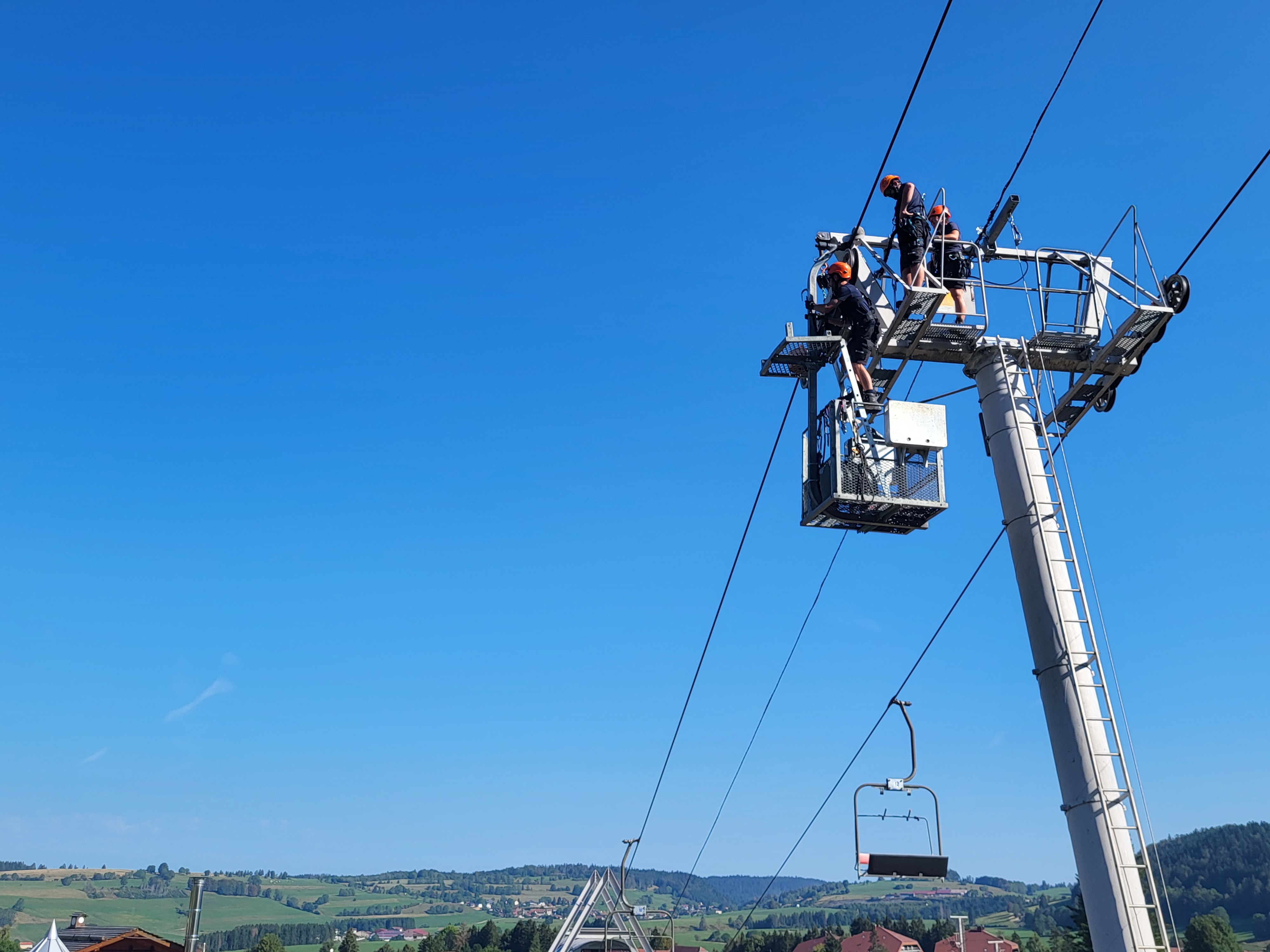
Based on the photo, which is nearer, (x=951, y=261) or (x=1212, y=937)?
(x=951, y=261)

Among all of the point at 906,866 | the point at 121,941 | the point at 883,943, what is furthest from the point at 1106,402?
the point at 883,943

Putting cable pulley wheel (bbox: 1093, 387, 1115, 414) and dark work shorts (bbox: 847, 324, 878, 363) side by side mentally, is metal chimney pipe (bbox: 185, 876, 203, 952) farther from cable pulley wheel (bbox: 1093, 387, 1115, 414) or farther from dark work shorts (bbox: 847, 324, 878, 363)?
cable pulley wheel (bbox: 1093, 387, 1115, 414)

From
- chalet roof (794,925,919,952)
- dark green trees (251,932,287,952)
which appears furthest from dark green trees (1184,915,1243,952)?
dark green trees (251,932,287,952)

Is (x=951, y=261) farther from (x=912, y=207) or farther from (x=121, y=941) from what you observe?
(x=121, y=941)

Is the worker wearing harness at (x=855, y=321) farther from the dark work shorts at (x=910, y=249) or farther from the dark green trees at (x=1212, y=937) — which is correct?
the dark green trees at (x=1212, y=937)

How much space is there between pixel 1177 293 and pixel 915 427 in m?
4.22

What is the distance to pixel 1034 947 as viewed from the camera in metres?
136

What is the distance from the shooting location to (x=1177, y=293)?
15305mm

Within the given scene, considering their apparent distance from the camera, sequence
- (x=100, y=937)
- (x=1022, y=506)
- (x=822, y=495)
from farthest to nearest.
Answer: (x=100, y=937) → (x=822, y=495) → (x=1022, y=506)

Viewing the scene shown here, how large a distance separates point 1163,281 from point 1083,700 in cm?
668

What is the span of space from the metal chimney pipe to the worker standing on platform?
53.9 feet

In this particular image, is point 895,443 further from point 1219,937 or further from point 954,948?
point 1219,937

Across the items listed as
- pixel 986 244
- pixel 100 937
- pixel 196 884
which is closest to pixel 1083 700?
pixel 986 244

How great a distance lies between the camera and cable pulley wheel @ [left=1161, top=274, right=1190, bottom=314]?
15234mm
